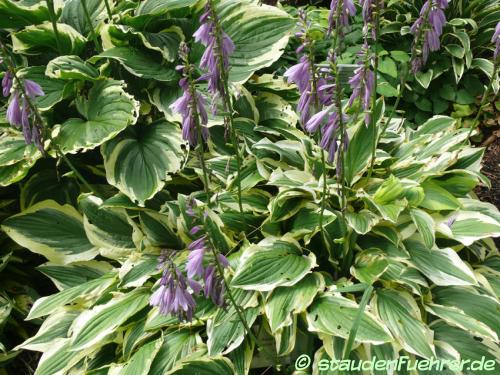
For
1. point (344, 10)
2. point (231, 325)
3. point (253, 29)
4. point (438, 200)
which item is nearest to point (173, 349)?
point (231, 325)

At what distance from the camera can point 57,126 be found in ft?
9.96

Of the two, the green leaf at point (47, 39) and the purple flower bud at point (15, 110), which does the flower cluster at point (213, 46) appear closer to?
the purple flower bud at point (15, 110)

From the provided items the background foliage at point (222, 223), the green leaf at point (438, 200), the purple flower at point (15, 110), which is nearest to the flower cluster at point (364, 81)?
the background foliage at point (222, 223)

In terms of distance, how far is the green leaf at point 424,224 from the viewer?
98.0 inches

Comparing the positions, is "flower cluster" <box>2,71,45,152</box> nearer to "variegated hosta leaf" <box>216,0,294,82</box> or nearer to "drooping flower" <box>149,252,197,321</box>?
"drooping flower" <box>149,252,197,321</box>

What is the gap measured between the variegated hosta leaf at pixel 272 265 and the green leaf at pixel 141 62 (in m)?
1.36

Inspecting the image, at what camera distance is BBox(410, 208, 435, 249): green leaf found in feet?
8.17

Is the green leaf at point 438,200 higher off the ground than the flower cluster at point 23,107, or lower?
lower

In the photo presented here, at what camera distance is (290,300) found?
2377 mm

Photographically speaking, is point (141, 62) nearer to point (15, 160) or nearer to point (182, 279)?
point (15, 160)

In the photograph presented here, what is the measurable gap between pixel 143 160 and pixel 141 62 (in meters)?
0.70

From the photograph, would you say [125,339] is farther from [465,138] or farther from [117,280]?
[465,138]

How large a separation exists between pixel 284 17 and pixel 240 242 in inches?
63.5

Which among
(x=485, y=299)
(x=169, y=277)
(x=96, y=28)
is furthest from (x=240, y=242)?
(x=96, y=28)
